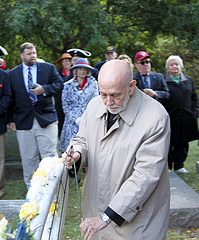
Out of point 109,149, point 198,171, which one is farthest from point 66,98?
point 109,149

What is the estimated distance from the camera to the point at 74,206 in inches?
231

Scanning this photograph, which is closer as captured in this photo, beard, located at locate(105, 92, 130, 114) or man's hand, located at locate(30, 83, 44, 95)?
beard, located at locate(105, 92, 130, 114)

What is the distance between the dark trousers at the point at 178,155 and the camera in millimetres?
7477

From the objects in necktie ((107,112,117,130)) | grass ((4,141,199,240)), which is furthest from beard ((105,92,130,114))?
grass ((4,141,199,240))

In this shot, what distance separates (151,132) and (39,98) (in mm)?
3554

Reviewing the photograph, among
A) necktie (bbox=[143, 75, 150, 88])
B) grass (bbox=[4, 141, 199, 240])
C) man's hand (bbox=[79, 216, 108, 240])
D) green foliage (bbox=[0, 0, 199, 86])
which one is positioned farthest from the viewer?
green foliage (bbox=[0, 0, 199, 86])

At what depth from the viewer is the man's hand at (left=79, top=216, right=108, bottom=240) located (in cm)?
256

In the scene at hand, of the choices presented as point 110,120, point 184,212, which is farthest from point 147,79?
point 110,120

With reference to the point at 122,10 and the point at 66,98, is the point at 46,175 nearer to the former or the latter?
the point at 66,98

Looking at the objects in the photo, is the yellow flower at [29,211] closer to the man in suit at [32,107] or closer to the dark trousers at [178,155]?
the man in suit at [32,107]

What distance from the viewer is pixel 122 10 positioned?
1112 centimetres

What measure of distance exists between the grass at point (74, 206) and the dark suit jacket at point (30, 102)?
111 cm

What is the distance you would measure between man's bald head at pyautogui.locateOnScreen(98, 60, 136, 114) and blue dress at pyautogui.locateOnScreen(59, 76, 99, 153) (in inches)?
133

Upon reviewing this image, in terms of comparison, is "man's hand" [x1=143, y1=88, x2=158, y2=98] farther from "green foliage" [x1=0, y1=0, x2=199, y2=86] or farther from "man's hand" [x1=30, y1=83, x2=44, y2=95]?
"green foliage" [x1=0, y1=0, x2=199, y2=86]
